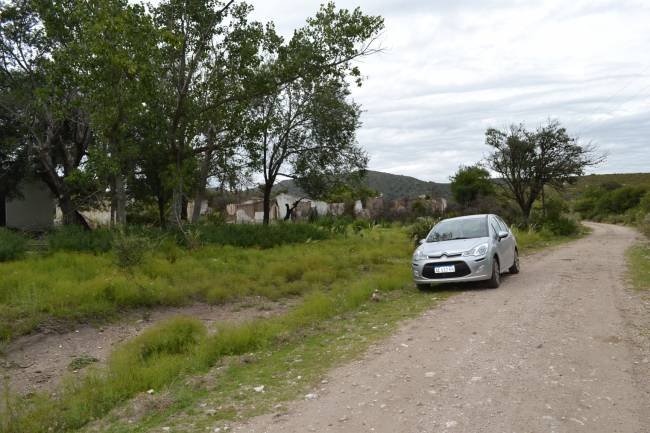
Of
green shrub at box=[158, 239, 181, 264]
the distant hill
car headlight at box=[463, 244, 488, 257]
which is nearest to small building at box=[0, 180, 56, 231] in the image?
green shrub at box=[158, 239, 181, 264]

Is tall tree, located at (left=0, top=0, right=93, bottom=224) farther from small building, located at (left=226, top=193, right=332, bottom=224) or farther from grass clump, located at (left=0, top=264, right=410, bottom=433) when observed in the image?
small building, located at (left=226, top=193, right=332, bottom=224)

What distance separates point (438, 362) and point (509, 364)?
75 centimetres

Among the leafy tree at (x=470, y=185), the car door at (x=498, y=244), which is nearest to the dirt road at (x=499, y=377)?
the car door at (x=498, y=244)

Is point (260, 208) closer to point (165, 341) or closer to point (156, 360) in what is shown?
point (165, 341)

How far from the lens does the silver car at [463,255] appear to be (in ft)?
36.8

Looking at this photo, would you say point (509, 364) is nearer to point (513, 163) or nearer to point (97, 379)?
point (97, 379)

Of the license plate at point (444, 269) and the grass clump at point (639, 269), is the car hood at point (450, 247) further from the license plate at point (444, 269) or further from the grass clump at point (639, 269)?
the grass clump at point (639, 269)

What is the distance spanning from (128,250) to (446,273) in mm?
7281

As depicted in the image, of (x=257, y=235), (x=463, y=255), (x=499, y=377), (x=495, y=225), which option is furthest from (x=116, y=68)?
(x=499, y=377)

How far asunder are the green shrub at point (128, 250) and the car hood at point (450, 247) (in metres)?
6.58

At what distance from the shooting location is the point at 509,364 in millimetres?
5785

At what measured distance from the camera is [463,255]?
37.0 feet

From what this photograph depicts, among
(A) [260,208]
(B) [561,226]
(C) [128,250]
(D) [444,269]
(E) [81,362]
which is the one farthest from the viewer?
(A) [260,208]

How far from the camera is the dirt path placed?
7.86 m
